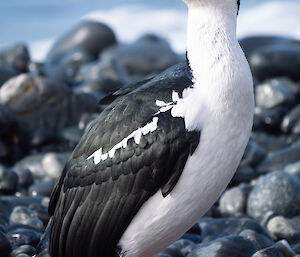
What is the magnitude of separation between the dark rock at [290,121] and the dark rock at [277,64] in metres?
3.45

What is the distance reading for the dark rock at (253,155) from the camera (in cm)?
1188

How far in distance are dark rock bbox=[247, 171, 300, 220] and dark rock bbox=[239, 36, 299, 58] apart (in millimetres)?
12926

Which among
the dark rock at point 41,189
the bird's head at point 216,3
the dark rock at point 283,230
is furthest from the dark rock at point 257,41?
the bird's head at point 216,3

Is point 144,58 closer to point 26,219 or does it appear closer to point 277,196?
point 277,196

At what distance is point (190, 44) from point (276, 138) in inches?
364

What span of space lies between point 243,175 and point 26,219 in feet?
15.3

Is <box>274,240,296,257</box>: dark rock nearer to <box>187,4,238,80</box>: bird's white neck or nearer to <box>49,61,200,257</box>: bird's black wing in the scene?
<box>49,61,200,257</box>: bird's black wing

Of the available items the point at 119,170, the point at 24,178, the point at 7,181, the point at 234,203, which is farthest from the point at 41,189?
the point at 119,170

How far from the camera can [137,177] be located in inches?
197

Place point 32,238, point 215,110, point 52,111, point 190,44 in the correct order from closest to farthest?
1. point 215,110
2. point 190,44
3. point 32,238
4. point 52,111

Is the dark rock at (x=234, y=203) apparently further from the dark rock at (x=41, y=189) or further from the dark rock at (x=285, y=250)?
the dark rock at (x=285, y=250)

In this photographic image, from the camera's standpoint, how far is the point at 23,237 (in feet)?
22.2

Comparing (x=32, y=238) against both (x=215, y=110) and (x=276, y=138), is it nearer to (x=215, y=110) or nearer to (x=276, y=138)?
(x=215, y=110)

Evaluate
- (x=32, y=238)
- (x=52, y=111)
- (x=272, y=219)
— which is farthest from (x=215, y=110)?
(x=52, y=111)
